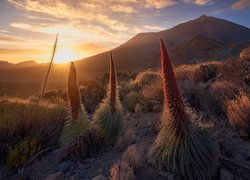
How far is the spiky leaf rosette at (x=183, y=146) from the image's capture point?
14.2 feet

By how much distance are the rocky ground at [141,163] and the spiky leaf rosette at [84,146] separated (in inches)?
5.2

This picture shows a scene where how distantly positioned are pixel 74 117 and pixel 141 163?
2181 millimetres

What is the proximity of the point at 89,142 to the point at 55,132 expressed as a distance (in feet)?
5.35

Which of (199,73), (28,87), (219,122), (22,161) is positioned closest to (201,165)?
(219,122)

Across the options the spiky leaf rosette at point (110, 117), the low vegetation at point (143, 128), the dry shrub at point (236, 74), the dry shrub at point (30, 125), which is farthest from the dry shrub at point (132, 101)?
the spiky leaf rosette at point (110, 117)

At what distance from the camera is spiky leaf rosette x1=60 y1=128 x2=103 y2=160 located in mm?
5927

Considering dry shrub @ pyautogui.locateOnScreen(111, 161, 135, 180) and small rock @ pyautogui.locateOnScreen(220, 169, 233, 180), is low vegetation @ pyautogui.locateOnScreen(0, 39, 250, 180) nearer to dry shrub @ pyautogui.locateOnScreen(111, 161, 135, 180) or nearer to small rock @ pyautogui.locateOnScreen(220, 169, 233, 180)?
dry shrub @ pyautogui.locateOnScreen(111, 161, 135, 180)

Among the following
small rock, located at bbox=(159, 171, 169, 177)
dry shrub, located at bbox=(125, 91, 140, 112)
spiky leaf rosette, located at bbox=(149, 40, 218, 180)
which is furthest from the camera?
dry shrub, located at bbox=(125, 91, 140, 112)

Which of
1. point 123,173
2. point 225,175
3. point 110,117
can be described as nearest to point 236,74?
point 110,117

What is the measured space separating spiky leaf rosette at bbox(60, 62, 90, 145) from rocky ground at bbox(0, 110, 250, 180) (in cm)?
44

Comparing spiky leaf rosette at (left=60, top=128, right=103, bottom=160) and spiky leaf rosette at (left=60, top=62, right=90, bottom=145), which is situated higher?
spiky leaf rosette at (left=60, top=62, right=90, bottom=145)

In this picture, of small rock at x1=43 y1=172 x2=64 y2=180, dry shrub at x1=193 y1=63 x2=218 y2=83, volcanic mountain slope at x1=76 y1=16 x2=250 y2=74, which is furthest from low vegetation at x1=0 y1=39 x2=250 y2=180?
volcanic mountain slope at x1=76 y1=16 x2=250 y2=74

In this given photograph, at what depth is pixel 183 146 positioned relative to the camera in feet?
14.3

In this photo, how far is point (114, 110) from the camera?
6.51 meters
